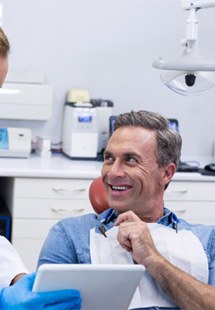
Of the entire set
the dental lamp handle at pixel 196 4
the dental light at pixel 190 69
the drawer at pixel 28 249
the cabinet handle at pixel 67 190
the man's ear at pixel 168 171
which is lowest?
the drawer at pixel 28 249

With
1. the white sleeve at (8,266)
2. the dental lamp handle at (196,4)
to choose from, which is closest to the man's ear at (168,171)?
the white sleeve at (8,266)

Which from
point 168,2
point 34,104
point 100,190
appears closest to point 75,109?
point 34,104

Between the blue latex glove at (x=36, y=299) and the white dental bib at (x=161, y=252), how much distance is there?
499 mm

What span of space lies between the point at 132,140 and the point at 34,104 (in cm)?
198

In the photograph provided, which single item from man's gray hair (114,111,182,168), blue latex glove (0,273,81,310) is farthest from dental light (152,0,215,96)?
blue latex glove (0,273,81,310)

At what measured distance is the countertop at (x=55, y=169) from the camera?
11.8 ft

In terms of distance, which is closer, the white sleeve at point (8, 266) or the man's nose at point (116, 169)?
the white sleeve at point (8, 266)

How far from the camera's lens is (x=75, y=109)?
406 cm

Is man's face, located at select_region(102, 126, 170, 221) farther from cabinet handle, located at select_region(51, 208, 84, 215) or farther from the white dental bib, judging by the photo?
cabinet handle, located at select_region(51, 208, 84, 215)

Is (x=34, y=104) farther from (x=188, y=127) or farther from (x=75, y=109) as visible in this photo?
(x=188, y=127)

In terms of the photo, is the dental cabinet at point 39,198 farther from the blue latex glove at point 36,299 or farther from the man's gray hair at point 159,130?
the blue latex glove at point 36,299

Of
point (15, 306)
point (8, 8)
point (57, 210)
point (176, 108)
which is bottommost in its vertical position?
point (57, 210)

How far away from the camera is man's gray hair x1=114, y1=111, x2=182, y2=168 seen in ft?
7.21

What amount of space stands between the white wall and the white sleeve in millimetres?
2440
